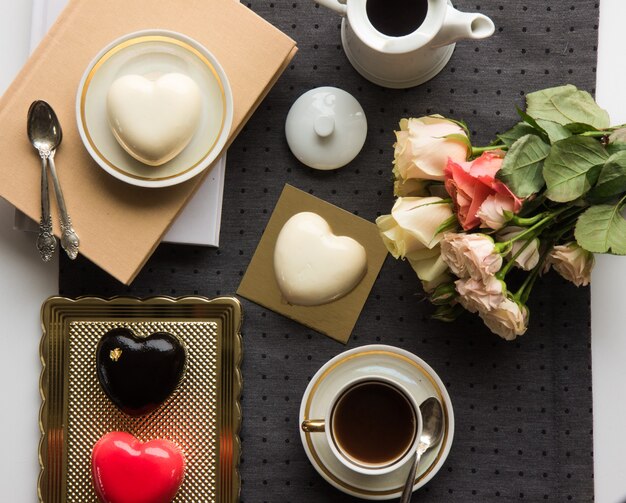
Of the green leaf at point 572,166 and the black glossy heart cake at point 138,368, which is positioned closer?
the green leaf at point 572,166

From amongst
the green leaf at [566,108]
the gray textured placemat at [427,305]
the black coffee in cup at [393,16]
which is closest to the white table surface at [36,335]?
the gray textured placemat at [427,305]

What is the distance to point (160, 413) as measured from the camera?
692 millimetres

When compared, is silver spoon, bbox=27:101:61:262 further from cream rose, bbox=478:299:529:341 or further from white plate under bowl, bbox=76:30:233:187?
cream rose, bbox=478:299:529:341

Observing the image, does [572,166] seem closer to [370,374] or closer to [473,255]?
[473,255]

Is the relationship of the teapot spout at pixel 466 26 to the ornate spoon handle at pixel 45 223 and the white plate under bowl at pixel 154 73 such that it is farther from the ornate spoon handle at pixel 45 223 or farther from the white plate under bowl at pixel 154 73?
the ornate spoon handle at pixel 45 223

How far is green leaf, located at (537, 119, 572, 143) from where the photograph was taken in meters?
0.56

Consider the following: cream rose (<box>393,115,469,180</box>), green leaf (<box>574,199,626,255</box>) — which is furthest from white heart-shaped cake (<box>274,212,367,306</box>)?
green leaf (<box>574,199,626,255</box>)

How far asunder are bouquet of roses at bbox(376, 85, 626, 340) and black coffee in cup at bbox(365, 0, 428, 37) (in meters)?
0.08

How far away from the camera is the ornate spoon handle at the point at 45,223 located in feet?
2.08

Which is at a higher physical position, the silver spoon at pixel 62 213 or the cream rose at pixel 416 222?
the silver spoon at pixel 62 213

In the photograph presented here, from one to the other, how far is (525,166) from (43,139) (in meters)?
0.43

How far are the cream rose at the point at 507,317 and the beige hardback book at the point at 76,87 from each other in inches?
11.4

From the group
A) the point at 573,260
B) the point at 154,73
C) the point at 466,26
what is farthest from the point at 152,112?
the point at 573,260

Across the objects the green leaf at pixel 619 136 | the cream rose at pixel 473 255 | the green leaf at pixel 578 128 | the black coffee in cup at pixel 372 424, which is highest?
the green leaf at pixel 578 128
